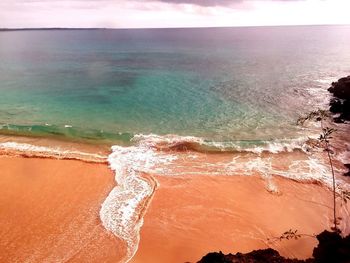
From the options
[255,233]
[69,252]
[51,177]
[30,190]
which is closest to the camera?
[69,252]

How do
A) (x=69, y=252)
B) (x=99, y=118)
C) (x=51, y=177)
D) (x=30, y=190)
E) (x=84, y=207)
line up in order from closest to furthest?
(x=69, y=252) < (x=84, y=207) < (x=30, y=190) < (x=51, y=177) < (x=99, y=118)

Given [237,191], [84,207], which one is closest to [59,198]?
[84,207]

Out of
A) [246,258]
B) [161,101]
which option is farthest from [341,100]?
[246,258]

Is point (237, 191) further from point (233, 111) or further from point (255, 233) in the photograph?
point (233, 111)

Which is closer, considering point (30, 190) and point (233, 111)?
point (30, 190)

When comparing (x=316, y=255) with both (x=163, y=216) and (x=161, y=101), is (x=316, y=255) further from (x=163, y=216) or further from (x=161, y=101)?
(x=161, y=101)

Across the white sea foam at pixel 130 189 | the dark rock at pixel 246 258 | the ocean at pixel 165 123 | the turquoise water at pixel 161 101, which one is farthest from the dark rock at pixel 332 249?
the turquoise water at pixel 161 101
